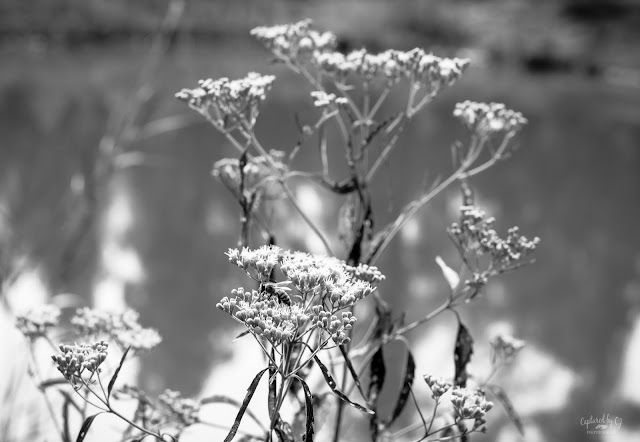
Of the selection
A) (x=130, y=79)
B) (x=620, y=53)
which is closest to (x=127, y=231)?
(x=130, y=79)

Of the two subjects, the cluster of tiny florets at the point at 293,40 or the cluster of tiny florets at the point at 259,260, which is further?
the cluster of tiny florets at the point at 293,40

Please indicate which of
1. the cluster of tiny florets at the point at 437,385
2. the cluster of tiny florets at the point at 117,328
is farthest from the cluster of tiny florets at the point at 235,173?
the cluster of tiny florets at the point at 437,385

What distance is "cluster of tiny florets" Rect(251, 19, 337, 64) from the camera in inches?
39.4

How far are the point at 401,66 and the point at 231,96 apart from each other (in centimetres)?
24

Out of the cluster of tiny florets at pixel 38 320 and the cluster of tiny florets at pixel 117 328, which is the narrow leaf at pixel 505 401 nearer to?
the cluster of tiny florets at pixel 117 328

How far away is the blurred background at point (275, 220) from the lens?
2127 millimetres

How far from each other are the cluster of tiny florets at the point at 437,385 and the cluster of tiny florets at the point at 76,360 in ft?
1.13

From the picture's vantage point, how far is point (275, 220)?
11.0 feet

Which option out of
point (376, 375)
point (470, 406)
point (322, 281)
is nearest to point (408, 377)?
point (376, 375)

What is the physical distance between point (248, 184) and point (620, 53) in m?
Result: 11.9

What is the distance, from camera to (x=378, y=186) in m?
4.41

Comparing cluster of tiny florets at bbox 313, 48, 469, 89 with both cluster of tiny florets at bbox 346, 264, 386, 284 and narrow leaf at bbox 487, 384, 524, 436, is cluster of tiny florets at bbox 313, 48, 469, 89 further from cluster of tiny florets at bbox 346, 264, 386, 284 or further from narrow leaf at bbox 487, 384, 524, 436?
narrow leaf at bbox 487, 384, 524, 436

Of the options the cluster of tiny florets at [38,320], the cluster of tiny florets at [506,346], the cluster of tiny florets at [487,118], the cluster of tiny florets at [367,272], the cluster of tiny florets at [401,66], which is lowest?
the cluster of tiny florets at [367,272]

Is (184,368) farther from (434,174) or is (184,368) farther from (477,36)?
(477,36)
